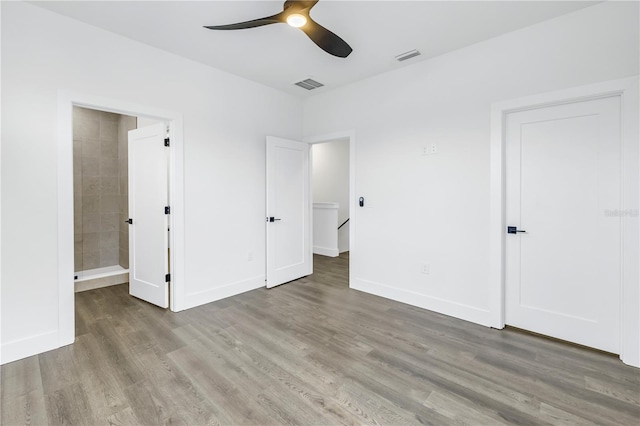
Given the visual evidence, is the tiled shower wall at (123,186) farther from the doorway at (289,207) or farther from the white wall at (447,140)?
the white wall at (447,140)

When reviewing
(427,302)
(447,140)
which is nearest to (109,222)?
(427,302)

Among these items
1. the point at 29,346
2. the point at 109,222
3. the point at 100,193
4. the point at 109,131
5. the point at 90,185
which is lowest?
the point at 29,346

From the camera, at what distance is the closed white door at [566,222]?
240 centimetres

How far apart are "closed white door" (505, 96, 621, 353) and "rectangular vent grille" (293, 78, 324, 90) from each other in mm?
2360

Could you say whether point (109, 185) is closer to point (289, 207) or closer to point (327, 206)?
point (289, 207)

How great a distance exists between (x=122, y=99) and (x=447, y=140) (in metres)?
3.29

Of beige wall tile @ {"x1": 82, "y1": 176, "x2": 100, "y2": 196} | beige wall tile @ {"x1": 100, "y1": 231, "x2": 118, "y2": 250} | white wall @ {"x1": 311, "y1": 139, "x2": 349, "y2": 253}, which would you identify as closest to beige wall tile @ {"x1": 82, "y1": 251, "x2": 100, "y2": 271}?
beige wall tile @ {"x1": 100, "y1": 231, "x2": 118, "y2": 250}

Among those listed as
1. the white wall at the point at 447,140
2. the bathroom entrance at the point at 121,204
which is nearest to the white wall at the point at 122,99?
the bathroom entrance at the point at 121,204

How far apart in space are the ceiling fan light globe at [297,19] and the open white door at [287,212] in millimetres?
2008

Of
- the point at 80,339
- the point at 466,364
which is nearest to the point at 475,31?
the point at 466,364

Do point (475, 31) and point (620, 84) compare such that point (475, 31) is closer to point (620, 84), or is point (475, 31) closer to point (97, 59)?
point (620, 84)

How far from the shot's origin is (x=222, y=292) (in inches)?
145

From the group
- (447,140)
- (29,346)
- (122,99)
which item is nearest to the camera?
(29,346)

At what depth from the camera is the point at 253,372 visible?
7.13ft
